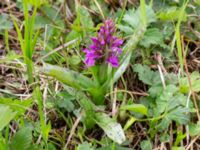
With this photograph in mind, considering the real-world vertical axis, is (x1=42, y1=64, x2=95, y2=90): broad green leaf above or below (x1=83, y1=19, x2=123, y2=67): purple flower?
below

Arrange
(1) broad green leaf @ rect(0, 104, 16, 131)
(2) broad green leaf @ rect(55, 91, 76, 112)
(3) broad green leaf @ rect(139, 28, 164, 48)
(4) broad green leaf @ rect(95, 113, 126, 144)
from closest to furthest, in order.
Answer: (1) broad green leaf @ rect(0, 104, 16, 131) < (4) broad green leaf @ rect(95, 113, 126, 144) < (2) broad green leaf @ rect(55, 91, 76, 112) < (3) broad green leaf @ rect(139, 28, 164, 48)

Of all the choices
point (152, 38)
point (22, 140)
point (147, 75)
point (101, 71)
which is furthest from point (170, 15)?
point (22, 140)

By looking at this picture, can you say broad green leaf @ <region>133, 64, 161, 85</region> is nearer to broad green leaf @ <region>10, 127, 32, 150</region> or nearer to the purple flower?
the purple flower

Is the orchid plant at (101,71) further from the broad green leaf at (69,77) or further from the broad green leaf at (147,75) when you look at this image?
the broad green leaf at (147,75)

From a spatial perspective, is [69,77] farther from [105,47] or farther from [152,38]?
[152,38]

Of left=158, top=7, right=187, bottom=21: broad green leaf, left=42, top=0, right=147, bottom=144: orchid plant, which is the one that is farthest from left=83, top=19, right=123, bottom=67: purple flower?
left=158, top=7, right=187, bottom=21: broad green leaf

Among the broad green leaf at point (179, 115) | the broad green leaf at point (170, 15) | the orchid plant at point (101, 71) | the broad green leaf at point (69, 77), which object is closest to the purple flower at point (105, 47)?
the orchid plant at point (101, 71)
